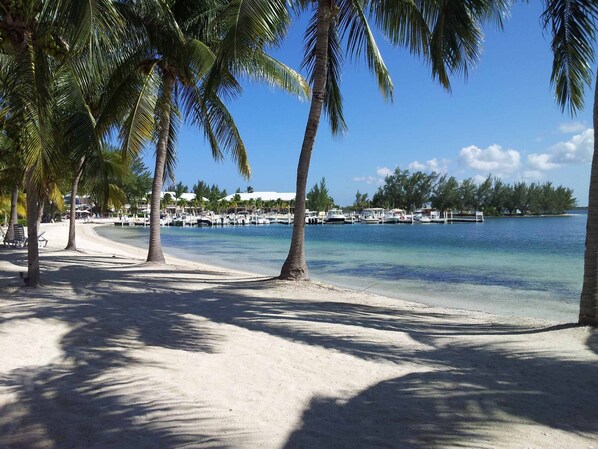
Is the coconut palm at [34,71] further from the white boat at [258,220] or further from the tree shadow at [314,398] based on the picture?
the white boat at [258,220]

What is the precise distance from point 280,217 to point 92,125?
289 ft

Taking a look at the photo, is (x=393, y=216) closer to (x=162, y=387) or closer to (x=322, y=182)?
(x=322, y=182)

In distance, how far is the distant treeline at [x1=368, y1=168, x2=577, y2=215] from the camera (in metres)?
118

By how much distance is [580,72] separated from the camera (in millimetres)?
6750

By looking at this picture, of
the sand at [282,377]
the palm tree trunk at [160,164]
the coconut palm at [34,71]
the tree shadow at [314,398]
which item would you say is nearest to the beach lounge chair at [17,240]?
the palm tree trunk at [160,164]

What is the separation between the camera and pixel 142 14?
1076cm

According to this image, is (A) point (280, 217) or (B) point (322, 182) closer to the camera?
(A) point (280, 217)

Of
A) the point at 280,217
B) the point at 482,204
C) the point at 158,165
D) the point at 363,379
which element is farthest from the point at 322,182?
the point at 363,379

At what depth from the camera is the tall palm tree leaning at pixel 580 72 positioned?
19.4ft

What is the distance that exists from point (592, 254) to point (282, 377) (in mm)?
4305

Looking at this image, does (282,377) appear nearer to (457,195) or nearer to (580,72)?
(580,72)

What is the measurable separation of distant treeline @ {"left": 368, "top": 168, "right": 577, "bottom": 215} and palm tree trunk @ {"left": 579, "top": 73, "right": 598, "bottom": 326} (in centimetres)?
11524

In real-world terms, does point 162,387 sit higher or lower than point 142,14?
lower

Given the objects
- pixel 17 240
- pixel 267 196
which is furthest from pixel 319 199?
pixel 17 240
